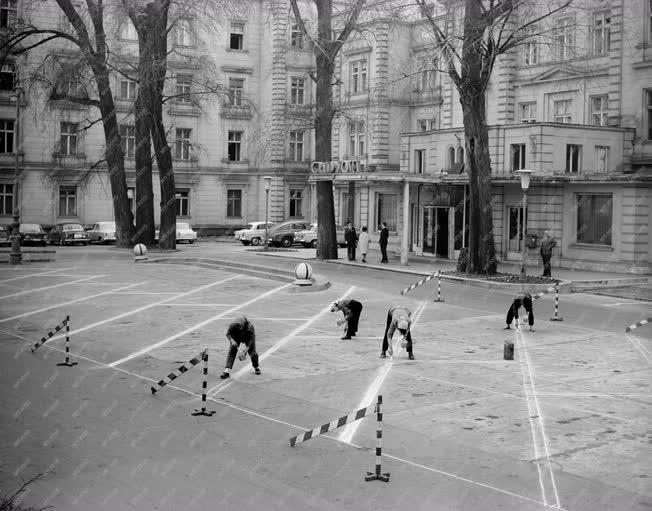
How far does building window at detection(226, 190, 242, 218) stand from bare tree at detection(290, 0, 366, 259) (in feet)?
80.9

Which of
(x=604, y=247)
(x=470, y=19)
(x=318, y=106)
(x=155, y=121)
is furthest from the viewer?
(x=155, y=121)

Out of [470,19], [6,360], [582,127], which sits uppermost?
[470,19]

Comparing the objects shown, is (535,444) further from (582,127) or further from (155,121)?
(155,121)

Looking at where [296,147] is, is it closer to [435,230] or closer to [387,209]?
[387,209]

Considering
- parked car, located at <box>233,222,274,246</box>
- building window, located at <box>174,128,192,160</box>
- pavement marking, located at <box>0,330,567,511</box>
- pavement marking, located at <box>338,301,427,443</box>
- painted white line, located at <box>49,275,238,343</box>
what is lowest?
pavement marking, located at <box>0,330,567,511</box>

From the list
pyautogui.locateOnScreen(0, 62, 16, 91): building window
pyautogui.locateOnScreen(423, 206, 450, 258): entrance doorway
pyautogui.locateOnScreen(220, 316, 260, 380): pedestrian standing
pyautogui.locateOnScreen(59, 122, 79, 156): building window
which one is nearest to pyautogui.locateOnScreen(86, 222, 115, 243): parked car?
pyautogui.locateOnScreen(59, 122, 79, 156): building window

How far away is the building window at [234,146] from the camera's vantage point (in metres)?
65.2

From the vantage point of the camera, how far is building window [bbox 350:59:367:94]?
57906 millimetres

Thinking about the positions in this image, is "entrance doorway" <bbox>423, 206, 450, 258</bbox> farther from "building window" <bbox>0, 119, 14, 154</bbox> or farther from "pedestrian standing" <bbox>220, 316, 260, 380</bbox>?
"building window" <bbox>0, 119, 14, 154</bbox>

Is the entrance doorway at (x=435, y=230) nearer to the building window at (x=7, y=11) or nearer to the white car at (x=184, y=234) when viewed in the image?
the white car at (x=184, y=234)

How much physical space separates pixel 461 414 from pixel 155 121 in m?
33.7

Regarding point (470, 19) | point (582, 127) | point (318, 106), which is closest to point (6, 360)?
point (470, 19)

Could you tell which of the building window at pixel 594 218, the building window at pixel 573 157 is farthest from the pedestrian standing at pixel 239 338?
the building window at pixel 573 157

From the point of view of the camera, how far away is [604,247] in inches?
1430
